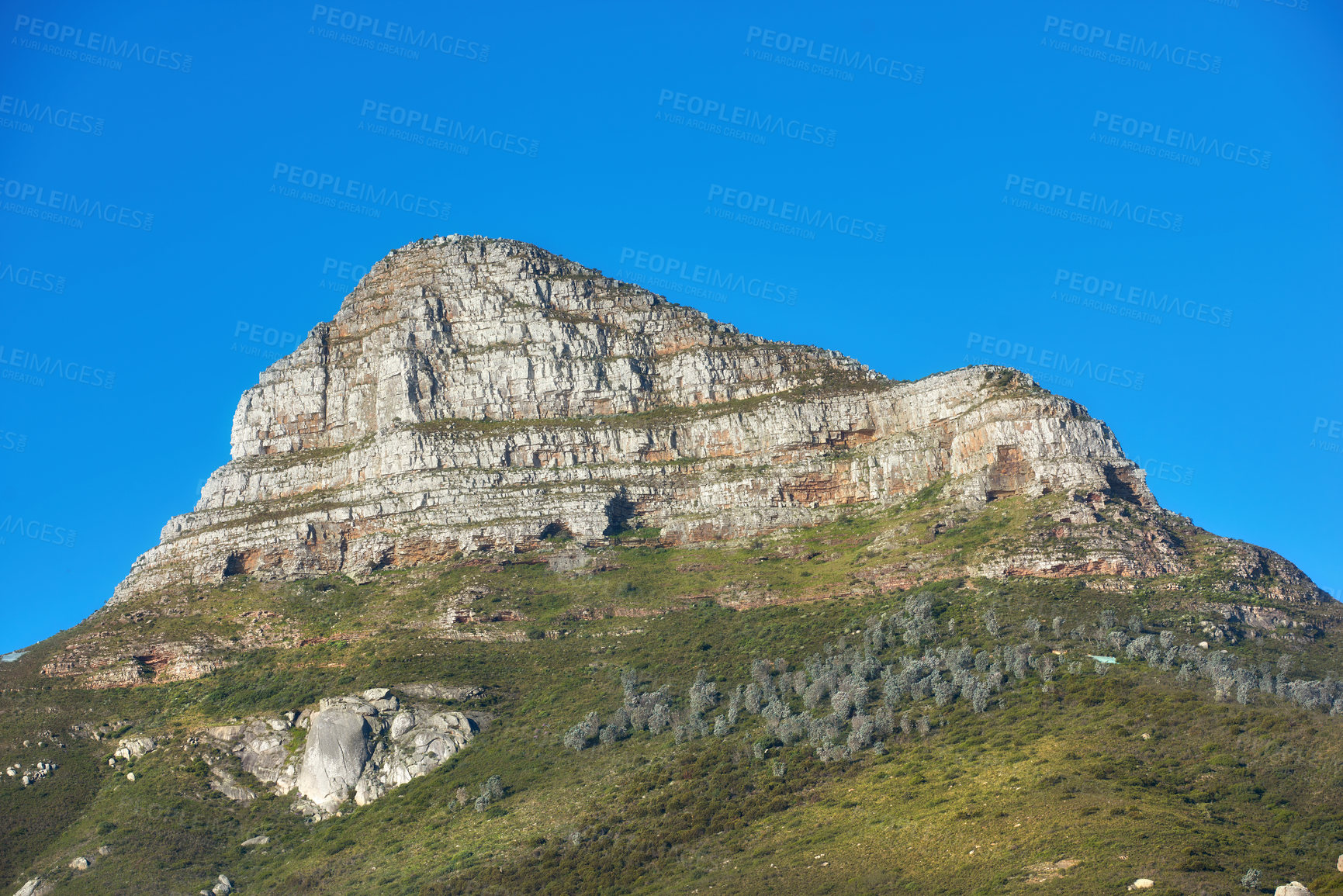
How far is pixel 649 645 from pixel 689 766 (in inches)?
823

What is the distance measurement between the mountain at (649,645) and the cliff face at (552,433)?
0.36 m

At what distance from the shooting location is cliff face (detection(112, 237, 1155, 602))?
345ft

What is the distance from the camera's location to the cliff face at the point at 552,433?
345 feet

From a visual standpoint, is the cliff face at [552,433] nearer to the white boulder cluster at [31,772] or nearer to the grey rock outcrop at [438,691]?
the grey rock outcrop at [438,691]

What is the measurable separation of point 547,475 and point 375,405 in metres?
20.0

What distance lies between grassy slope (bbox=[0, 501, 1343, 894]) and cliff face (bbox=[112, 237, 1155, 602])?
4884 millimetres

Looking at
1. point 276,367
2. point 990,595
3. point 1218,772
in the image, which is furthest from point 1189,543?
point 276,367

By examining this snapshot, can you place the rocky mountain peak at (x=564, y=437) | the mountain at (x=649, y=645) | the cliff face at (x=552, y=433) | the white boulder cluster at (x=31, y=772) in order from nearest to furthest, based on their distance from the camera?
the mountain at (x=649, y=645)
the white boulder cluster at (x=31, y=772)
the rocky mountain peak at (x=564, y=437)
the cliff face at (x=552, y=433)

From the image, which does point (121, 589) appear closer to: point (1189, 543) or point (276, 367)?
point (276, 367)

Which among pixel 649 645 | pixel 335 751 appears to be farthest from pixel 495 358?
pixel 335 751

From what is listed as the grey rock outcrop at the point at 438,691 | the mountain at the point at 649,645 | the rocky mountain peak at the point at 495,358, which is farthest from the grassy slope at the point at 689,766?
the rocky mountain peak at the point at 495,358

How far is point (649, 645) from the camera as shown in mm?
92125

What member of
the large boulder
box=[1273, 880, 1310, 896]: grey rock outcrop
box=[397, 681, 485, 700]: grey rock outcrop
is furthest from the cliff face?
box=[1273, 880, 1310, 896]: grey rock outcrop

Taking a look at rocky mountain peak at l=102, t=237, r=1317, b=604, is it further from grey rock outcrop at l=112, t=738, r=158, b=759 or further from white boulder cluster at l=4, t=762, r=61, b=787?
white boulder cluster at l=4, t=762, r=61, b=787
